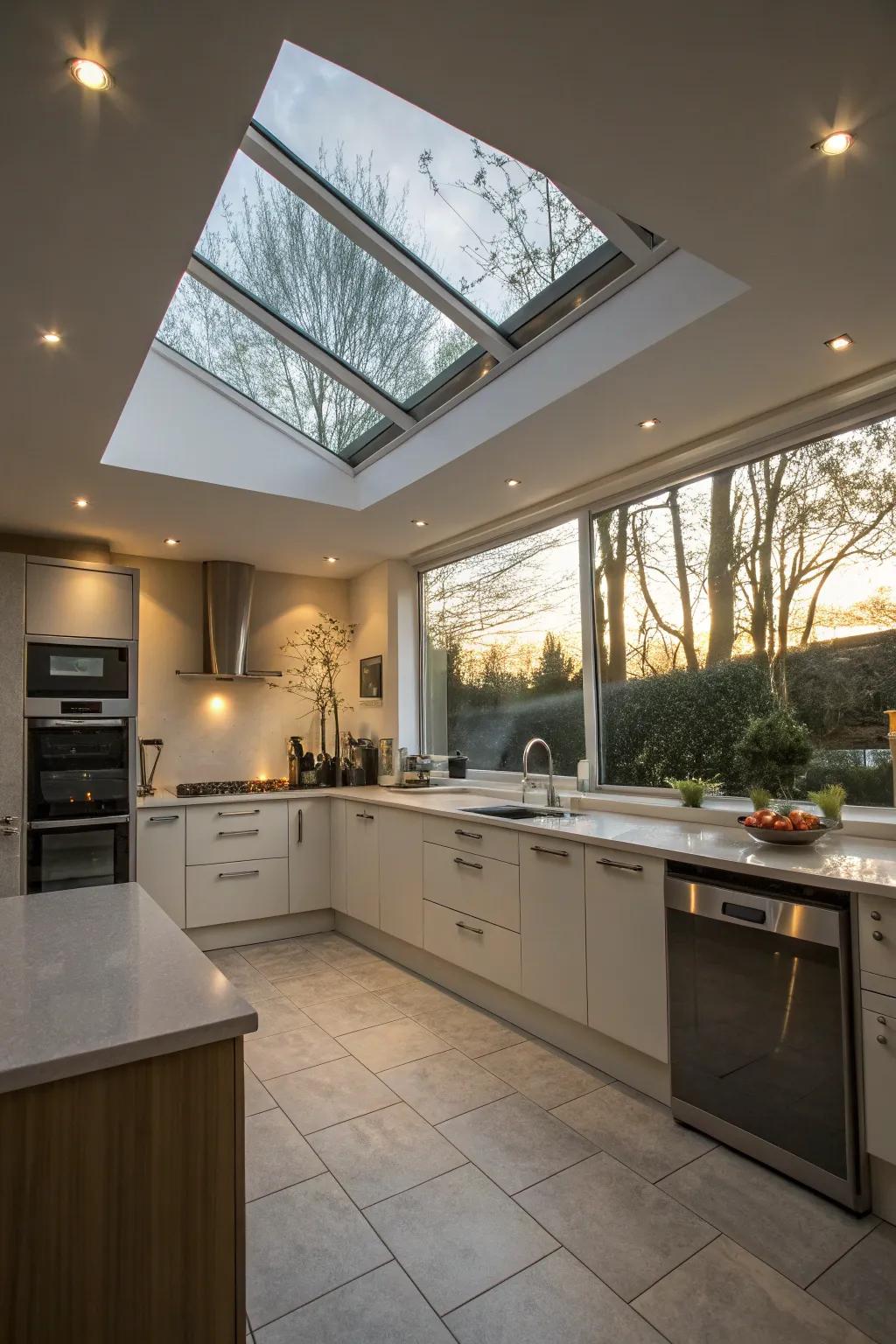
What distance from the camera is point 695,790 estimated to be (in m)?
3.02

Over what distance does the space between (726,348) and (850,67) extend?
0.95 m

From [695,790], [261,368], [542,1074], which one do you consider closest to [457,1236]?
[542,1074]

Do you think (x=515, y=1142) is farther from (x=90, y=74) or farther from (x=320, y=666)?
(x=320, y=666)

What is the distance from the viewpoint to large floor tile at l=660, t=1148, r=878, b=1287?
5.79 ft

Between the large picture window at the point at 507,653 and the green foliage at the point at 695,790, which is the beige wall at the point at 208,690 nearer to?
the large picture window at the point at 507,653

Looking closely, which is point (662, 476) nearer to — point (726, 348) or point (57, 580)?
point (726, 348)

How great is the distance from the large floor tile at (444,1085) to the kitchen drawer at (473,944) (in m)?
0.39

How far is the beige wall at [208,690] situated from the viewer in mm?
4855

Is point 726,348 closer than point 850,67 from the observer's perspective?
No

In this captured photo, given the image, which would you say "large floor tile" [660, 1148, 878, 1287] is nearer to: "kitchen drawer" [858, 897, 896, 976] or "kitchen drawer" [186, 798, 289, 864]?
"kitchen drawer" [858, 897, 896, 976]

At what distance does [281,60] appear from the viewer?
2061 millimetres

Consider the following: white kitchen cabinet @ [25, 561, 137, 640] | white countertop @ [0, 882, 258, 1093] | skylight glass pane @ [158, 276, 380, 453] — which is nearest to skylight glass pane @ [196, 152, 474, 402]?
skylight glass pane @ [158, 276, 380, 453]

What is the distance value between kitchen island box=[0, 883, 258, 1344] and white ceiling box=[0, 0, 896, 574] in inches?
64.2

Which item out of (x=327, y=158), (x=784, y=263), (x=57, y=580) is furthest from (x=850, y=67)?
(x=57, y=580)
